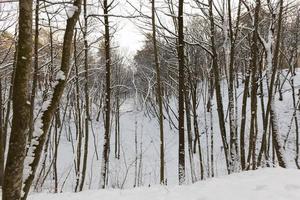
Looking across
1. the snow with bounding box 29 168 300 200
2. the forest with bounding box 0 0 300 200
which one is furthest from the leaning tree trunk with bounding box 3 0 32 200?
the snow with bounding box 29 168 300 200

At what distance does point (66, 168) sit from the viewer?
20797 millimetres

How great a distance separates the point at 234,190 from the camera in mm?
5141

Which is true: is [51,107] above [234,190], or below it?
above

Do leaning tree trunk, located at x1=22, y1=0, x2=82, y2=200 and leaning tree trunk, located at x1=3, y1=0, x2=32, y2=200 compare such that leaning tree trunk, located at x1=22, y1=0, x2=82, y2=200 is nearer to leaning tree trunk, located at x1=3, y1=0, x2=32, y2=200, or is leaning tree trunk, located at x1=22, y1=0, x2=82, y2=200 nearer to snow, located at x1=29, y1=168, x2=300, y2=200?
leaning tree trunk, located at x1=3, y1=0, x2=32, y2=200

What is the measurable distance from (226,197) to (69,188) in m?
13.0

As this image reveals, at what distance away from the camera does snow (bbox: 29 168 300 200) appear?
4.81 metres

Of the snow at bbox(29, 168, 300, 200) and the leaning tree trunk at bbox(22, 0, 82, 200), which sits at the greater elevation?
the leaning tree trunk at bbox(22, 0, 82, 200)

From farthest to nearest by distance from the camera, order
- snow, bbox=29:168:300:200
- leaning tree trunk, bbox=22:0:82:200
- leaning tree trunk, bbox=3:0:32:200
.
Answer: snow, bbox=29:168:300:200 < leaning tree trunk, bbox=22:0:82:200 < leaning tree trunk, bbox=3:0:32:200

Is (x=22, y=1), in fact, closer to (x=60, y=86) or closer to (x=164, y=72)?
(x=60, y=86)

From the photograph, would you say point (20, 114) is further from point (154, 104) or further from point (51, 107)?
point (154, 104)

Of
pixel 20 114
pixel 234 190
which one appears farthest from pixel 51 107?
pixel 234 190

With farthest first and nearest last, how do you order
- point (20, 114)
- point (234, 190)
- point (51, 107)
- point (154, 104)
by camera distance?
point (154, 104) → point (234, 190) → point (51, 107) → point (20, 114)

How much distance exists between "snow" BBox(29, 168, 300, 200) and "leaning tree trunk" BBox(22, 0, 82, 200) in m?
2.06

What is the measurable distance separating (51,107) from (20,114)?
2.72 feet
